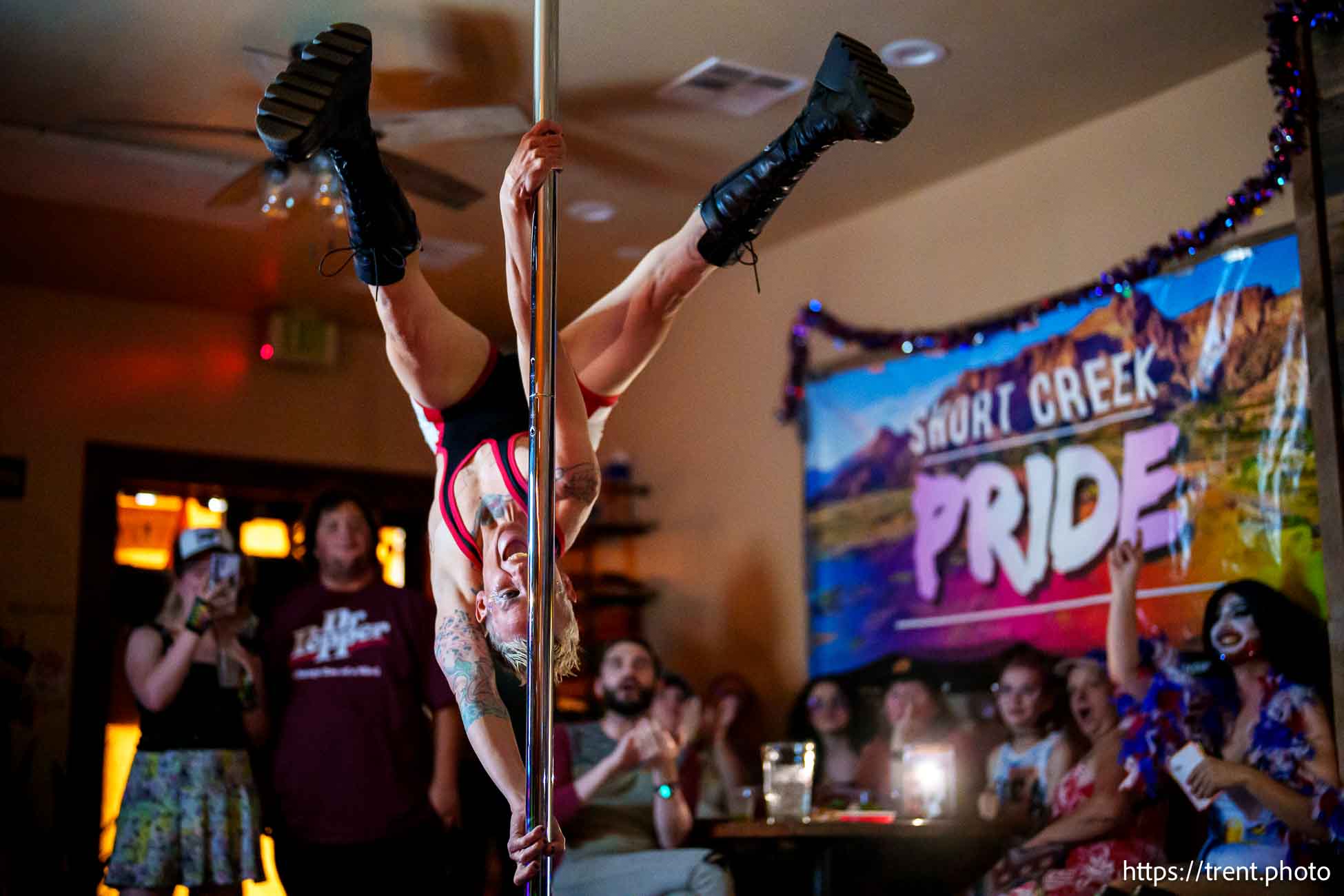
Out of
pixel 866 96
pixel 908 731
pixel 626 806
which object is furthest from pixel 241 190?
pixel 908 731

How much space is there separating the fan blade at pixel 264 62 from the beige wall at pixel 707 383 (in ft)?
6.59

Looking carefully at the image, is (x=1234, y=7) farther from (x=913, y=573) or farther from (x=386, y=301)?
(x=386, y=301)

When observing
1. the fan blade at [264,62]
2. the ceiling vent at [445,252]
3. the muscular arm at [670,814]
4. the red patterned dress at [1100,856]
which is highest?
the fan blade at [264,62]

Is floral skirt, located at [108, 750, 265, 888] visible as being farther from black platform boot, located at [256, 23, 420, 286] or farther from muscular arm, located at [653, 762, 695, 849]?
black platform boot, located at [256, 23, 420, 286]

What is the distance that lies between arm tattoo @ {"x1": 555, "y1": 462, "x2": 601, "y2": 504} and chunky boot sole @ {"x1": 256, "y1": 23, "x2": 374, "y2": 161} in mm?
737

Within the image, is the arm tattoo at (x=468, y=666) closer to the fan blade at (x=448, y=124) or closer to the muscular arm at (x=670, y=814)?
the muscular arm at (x=670, y=814)

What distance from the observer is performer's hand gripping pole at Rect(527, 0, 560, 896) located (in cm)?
224

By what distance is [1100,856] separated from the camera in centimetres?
407

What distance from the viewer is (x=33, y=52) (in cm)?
423

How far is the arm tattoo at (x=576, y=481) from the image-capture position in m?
2.60

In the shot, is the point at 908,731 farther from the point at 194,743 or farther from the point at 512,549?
the point at 512,549

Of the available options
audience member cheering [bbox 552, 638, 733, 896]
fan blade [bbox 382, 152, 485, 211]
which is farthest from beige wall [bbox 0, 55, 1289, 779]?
audience member cheering [bbox 552, 638, 733, 896]

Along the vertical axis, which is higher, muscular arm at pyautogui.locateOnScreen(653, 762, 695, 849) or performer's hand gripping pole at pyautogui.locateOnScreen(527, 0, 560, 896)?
performer's hand gripping pole at pyautogui.locateOnScreen(527, 0, 560, 896)

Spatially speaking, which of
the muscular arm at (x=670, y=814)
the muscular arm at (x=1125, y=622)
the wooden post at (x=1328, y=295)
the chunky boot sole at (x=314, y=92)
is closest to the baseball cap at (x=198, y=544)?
the muscular arm at (x=670, y=814)
